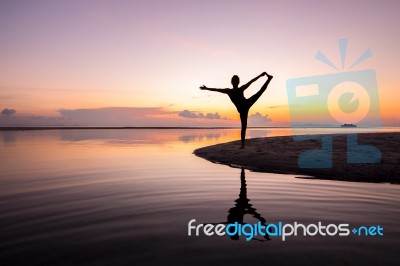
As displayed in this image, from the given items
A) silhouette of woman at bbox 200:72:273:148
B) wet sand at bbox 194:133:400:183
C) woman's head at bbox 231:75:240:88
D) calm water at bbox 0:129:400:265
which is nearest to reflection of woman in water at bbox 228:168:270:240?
calm water at bbox 0:129:400:265

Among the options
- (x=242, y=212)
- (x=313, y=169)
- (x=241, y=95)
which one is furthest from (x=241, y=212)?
(x=241, y=95)

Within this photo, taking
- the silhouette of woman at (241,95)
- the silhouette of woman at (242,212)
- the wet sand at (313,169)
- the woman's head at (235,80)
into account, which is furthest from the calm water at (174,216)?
the woman's head at (235,80)

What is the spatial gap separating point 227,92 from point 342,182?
621cm

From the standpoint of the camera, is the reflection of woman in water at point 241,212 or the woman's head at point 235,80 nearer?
the reflection of woman in water at point 241,212

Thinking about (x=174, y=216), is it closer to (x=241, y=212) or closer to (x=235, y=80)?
(x=241, y=212)

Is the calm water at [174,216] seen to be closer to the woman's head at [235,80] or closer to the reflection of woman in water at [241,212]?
the reflection of woman in water at [241,212]

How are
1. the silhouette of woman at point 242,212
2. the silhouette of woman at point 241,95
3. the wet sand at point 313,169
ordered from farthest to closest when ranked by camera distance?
the silhouette of woman at point 241,95
the wet sand at point 313,169
the silhouette of woman at point 242,212

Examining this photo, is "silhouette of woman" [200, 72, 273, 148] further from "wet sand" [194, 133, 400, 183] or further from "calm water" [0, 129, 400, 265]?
"calm water" [0, 129, 400, 265]

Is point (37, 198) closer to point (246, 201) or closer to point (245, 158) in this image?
point (246, 201)

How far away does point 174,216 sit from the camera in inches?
253

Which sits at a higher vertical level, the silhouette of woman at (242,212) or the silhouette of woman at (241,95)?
the silhouette of woman at (241,95)

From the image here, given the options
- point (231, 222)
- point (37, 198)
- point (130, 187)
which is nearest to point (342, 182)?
point (231, 222)

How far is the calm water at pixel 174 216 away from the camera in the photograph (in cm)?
431

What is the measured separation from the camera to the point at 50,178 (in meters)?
11.7
